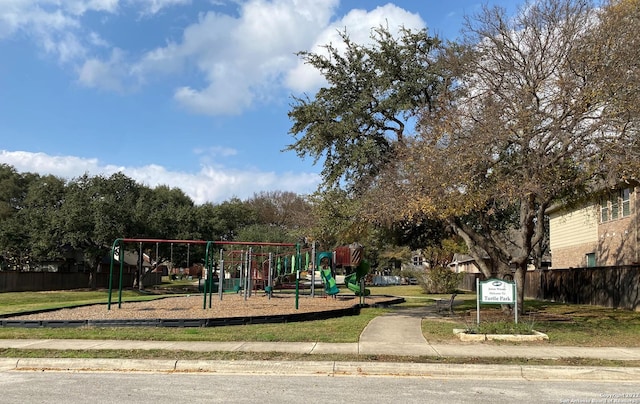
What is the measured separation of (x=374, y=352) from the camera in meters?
11.3

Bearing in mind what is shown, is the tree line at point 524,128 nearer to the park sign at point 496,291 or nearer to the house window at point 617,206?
the park sign at point 496,291

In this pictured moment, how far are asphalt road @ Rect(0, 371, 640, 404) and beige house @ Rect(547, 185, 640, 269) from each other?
1336 cm

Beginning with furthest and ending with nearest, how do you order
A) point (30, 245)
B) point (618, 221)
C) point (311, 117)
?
point (30, 245), point (618, 221), point (311, 117)

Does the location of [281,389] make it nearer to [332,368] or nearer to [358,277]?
[332,368]

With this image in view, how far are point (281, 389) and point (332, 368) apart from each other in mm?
1843

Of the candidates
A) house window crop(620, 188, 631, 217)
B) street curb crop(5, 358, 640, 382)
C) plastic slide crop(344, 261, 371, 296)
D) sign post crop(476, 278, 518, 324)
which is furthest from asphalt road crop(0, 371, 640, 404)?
house window crop(620, 188, 631, 217)

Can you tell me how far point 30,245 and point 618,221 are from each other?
4056 centimetres

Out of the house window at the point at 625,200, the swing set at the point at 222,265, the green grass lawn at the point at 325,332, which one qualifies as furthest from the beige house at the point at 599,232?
the swing set at the point at 222,265

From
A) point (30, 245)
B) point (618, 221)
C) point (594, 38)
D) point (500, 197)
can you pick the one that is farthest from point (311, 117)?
point (30, 245)

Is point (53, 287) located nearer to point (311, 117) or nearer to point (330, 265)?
point (330, 265)

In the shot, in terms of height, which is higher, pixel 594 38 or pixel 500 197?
pixel 594 38

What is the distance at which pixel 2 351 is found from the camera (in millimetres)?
10914

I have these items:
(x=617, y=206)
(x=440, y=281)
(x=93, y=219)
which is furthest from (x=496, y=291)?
(x=93, y=219)

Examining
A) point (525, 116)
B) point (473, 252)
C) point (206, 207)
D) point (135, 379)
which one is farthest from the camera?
point (206, 207)
